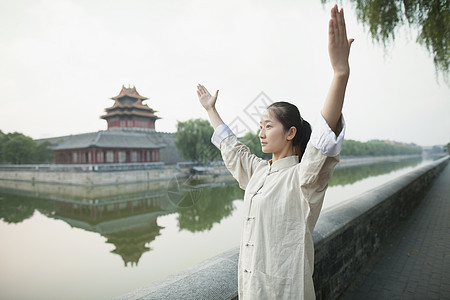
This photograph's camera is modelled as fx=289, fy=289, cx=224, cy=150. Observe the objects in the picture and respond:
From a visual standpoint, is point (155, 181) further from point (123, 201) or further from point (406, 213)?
point (406, 213)

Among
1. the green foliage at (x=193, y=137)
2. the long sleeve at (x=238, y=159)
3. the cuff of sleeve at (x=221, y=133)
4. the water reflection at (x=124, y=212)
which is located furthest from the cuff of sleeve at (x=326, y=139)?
the green foliage at (x=193, y=137)

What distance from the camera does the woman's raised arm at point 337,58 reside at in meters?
0.85

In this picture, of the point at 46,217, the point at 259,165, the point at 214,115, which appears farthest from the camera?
the point at 46,217

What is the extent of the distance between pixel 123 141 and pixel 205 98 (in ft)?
72.1

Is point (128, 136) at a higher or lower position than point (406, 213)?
higher

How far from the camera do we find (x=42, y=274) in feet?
18.9

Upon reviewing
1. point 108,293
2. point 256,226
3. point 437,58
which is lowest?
point 108,293

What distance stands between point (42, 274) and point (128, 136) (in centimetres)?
1807

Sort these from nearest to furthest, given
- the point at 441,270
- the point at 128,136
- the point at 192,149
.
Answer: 1. the point at 441,270
2. the point at 192,149
3. the point at 128,136

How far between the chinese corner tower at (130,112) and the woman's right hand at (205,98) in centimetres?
2681

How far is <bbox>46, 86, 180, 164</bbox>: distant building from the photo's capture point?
828 inches

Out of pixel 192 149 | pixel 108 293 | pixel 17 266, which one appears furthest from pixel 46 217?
pixel 192 149

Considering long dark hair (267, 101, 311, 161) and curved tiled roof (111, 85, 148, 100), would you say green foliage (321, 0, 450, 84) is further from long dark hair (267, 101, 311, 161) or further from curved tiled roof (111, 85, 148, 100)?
curved tiled roof (111, 85, 148, 100)

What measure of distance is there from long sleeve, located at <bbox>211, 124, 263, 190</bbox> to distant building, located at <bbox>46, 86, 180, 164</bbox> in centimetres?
2057
